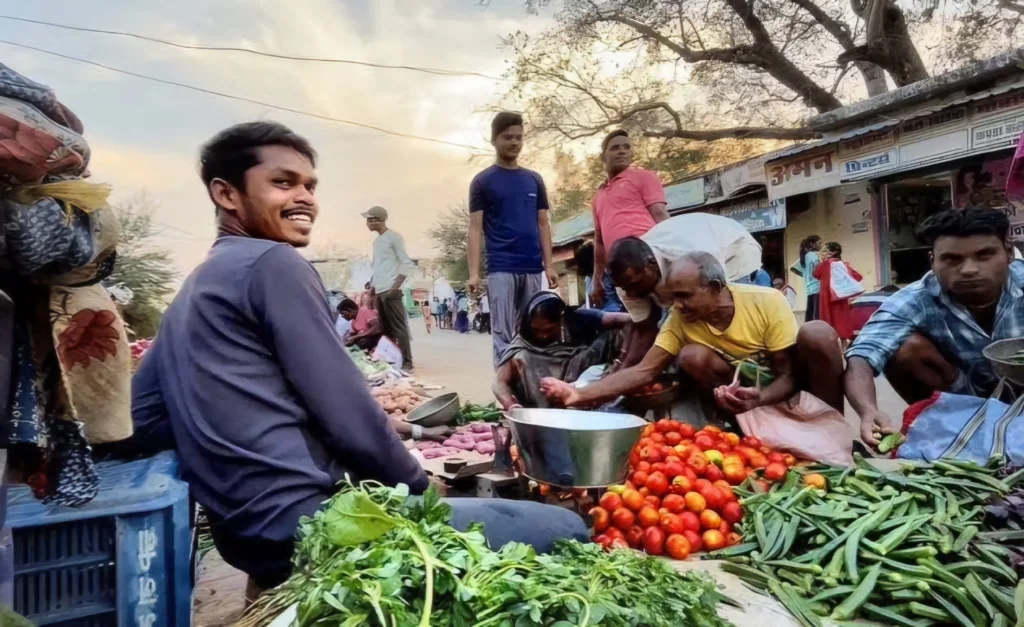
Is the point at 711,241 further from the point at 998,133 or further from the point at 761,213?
the point at 761,213

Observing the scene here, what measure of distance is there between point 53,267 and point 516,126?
3.95m

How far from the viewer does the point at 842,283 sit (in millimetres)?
8055

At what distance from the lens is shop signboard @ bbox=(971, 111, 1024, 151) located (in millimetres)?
6676

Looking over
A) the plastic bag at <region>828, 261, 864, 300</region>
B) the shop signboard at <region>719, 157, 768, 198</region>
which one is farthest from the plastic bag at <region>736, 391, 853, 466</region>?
the shop signboard at <region>719, 157, 768, 198</region>

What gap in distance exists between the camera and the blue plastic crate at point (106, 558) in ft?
4.81

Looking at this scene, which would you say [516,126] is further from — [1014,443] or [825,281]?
[825,281]

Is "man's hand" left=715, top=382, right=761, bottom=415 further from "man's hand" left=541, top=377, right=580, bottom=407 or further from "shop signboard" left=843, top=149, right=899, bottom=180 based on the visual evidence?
"shop signboard" left=843, top=149, right=899, bottom=180

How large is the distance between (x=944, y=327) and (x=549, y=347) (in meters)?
2.27

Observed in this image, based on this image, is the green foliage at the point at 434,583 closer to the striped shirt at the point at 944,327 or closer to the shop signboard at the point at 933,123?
the striped shirt at the point at 944,327

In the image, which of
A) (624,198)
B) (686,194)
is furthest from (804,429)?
(686,194)

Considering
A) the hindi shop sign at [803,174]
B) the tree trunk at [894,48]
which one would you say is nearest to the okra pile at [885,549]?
the hindi shop sign at [803,174]

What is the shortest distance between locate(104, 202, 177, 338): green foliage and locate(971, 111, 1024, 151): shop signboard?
903 centimetres

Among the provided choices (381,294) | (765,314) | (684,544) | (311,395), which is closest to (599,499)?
(684,544)

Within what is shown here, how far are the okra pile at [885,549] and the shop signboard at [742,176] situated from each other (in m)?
8.77
